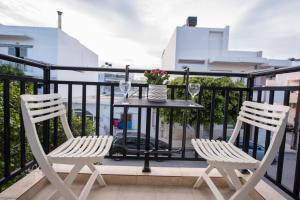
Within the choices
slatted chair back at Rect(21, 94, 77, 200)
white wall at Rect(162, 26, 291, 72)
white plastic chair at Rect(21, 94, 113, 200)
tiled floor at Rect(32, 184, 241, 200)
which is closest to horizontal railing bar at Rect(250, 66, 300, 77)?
tiled floor at Rect(32, 184, 241, 200)

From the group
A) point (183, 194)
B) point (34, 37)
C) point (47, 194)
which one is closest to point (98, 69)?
point (47, 194)

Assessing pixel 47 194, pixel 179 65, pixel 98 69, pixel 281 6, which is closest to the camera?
pixel 47 194

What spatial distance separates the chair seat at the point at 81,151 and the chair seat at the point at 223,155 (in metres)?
0.65

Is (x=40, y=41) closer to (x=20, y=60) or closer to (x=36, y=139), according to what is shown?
(x=20, y=60)

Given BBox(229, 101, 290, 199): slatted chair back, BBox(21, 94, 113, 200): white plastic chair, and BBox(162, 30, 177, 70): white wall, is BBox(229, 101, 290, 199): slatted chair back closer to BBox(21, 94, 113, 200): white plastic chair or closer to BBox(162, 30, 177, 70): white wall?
BBox(21, 94, 113, 200): white plastic chair

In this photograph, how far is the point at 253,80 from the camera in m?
1.89

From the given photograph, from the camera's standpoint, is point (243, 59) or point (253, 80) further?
point (243, 59)

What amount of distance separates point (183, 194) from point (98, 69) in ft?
4.16

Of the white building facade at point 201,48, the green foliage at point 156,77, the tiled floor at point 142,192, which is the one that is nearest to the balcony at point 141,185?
the tiled floor at point 142,192

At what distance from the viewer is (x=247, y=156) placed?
1368 millimetres

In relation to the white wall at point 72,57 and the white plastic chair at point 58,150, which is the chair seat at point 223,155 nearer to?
the white plastic chair at point 58,150

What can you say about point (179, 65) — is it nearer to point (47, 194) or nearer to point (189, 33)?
point (189, 33)

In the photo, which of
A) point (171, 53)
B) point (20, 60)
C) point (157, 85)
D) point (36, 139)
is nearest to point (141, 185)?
point (157, 85)

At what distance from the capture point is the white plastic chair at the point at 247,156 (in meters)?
1.15
